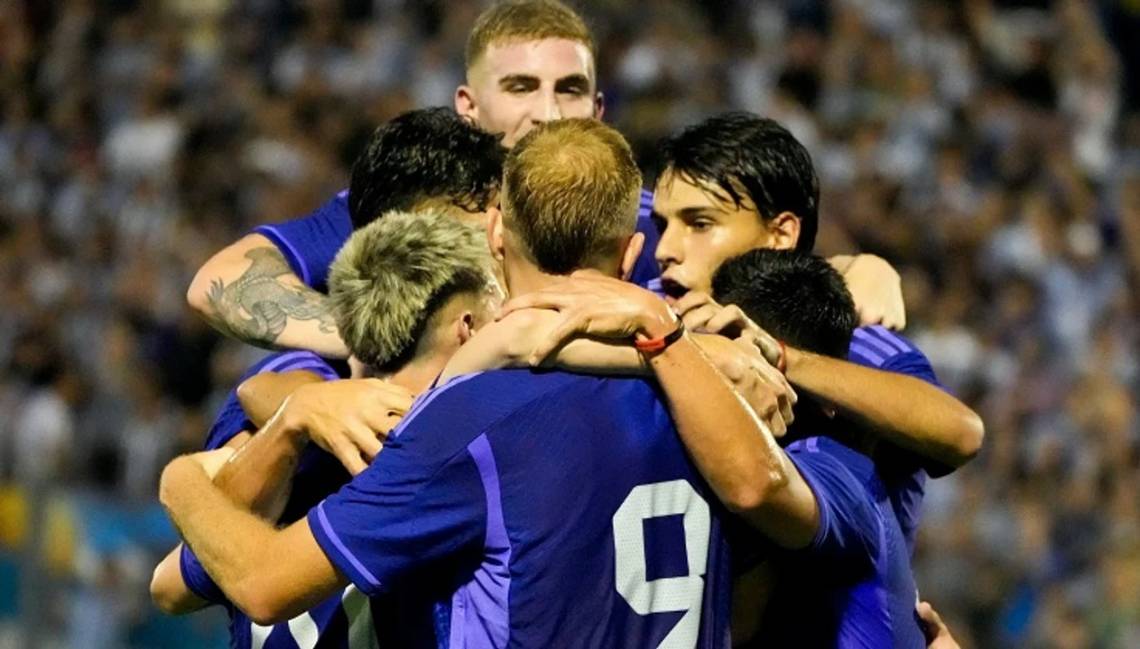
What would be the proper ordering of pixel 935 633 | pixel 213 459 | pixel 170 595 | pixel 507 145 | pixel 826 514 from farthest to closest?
pixel 507 145 → pixel 935 633 → pixel 170 595 → pixel 213 459 → pixel 826 514

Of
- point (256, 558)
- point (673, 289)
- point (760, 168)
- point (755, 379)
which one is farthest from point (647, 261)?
point (256, 558)

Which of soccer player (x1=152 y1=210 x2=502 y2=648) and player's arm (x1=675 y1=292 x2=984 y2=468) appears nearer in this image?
soccer player (x1=152 y1=210 x2=502 y2=648)

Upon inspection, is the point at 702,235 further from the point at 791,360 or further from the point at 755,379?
the point at 755,379

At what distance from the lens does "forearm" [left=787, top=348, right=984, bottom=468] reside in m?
3.74

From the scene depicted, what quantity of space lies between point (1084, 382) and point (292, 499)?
8.32 meters

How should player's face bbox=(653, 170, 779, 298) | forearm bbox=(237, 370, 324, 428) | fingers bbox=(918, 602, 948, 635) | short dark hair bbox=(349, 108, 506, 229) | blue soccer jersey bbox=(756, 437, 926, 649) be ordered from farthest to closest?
player's face bbox=(653, 170, 779, 298) → fingers bbox=(918, 602, 948, 635) → short dark hair bbox=(349, 108, 506, 229) → forearm bbox=(237, 370, 324, 428) → blue soccer jersey bbox=(756, 437, 926, 649)

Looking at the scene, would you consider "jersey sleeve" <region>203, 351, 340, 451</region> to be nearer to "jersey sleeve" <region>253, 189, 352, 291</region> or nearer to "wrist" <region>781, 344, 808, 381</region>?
"jersey sleeve" <region>253, 189, 352, 291</region>

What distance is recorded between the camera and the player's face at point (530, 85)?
519cm

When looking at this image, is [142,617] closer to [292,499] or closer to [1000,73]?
[292,499]

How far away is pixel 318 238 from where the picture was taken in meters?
4.82

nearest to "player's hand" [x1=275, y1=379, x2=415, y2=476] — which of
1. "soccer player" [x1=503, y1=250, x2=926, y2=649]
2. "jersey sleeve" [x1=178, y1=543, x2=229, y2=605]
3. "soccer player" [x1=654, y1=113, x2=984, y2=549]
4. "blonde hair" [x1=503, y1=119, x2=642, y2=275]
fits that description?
"blonde hair" [x1=503, y1=119, x2=642, y2=275]

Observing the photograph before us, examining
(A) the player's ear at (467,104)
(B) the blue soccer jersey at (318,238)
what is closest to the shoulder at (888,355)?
(B) the blue soccer jersey at (318,238)

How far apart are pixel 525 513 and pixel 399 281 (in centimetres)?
47

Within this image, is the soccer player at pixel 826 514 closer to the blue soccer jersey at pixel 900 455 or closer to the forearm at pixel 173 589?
the blue soccer jersey at pixel 900 455
